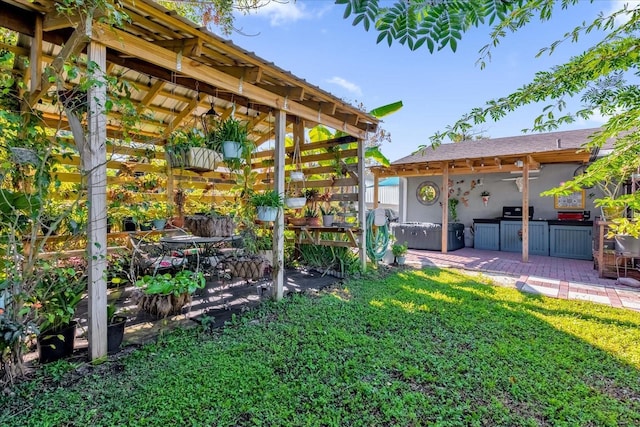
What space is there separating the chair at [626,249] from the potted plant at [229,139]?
268 inches

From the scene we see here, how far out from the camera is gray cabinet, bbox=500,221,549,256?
925cm

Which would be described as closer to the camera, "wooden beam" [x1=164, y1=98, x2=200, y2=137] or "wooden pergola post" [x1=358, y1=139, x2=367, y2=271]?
"wooden beam" [x1=164, y1=98, x2=200, y2=137]

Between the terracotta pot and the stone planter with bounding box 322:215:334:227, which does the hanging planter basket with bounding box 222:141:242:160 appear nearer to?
the terracotta pot

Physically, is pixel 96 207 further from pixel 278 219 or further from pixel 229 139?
pixel 278 219

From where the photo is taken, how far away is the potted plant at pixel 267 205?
410 cm

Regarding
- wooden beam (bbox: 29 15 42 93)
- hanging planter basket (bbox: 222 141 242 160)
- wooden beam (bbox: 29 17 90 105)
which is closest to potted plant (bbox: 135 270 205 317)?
hanging planter basket (bbox: 222 141 242 160)

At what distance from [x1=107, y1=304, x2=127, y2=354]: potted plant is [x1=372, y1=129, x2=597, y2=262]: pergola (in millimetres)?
6942

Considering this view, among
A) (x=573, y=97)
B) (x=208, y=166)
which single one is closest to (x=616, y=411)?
(x=573, y=97)

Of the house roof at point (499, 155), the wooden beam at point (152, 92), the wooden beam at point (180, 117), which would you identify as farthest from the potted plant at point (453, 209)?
the wooden beam at point (152, 92)

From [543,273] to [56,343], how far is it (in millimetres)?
7924

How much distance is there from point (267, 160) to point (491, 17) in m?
5.50

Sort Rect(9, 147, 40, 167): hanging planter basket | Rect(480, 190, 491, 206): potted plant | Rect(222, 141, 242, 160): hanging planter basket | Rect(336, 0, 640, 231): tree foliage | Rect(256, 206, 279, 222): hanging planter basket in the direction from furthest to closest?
1. Rect(480, 190, 491, 206): potted plant
2. Rect(256, 206, 279, 222): hanging planter basket
3. Rect(222, 141, 242, 160): hanging planter basket
4. Rect(9, 147, 40, 167): hanging planter basket
5. Rect(336, 0, 640, 231): tree foliage

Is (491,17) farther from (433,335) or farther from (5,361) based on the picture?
(5,361)

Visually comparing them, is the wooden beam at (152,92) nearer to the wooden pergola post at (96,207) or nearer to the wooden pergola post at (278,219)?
the wooden pergola post at (278,219)
